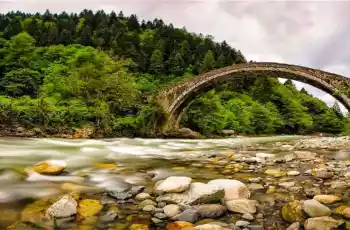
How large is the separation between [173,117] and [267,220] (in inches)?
1065

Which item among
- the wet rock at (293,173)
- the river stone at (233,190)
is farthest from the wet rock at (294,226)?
the wet rock at (293,173)

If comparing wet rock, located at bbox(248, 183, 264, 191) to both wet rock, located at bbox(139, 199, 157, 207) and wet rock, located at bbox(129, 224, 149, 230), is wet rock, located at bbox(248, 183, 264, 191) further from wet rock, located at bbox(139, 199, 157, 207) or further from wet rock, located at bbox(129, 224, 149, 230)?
A: wet rock, located at bbox(129, 224, 149, 230)

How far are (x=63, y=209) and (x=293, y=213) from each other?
3.59 m

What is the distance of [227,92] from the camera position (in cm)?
5572

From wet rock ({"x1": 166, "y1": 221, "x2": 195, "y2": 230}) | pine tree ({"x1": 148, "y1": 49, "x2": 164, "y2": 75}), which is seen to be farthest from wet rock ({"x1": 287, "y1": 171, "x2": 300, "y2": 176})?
pine tree ({"x1": 148, "y1": 49, "x2": 164, "y2": 75})

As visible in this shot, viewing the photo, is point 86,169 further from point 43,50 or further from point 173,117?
point 43,50

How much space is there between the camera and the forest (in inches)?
976

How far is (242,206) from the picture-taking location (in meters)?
5.62

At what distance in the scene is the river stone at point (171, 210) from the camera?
5336 millimetres

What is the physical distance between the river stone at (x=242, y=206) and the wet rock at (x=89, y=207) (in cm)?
218

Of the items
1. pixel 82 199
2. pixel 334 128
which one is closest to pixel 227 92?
pixel 334 128

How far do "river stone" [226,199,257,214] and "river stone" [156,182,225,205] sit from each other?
27 centimetres

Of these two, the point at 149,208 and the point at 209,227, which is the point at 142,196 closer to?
the point at 149,208

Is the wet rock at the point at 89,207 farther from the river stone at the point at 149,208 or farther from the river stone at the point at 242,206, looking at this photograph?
the river stone at the point at 242,206
